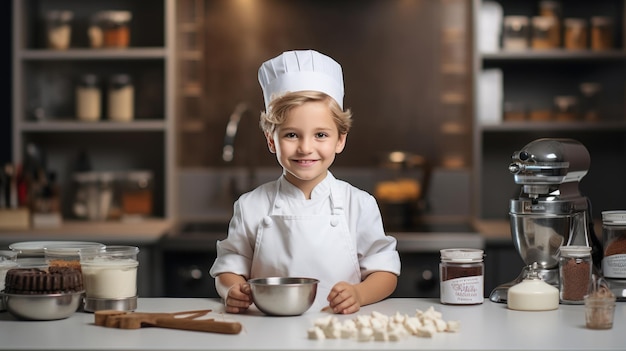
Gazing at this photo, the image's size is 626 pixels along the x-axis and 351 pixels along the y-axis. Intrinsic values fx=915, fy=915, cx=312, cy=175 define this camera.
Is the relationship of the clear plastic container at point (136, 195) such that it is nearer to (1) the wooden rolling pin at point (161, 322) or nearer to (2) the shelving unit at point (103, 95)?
(2) the shelving unit at point (103, 95)

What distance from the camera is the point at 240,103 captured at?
4223 millimetres

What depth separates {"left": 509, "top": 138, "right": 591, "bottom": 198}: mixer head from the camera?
193 cm

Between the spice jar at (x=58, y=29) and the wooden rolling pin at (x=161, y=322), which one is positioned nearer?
the wooden rolling pin at (x=161, y=322)

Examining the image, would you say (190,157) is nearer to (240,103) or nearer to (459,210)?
(240,103)

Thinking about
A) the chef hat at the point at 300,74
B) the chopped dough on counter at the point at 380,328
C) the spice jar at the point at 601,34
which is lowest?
the chopped dough on counter at the point at 380,328

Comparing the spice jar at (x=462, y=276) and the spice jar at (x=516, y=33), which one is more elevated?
the spice jar at (x=516, y=33)

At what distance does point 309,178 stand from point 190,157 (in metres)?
2.36

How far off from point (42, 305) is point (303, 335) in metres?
0.50

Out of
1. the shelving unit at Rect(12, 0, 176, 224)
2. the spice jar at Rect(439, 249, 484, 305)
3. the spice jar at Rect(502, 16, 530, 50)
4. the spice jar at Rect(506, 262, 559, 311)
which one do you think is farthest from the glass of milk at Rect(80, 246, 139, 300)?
the spice jar at Rect(502, 16, 530, 50)

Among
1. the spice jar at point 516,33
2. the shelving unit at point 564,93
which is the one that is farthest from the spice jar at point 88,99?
the spice jar at point 516,33

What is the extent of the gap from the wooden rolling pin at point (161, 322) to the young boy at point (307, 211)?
0.81 ft

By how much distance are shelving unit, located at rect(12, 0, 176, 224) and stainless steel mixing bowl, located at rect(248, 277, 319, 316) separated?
7.42 ft

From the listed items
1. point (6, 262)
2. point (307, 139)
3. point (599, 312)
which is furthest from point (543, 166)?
point (6, 262)

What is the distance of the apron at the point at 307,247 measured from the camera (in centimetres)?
199
